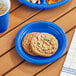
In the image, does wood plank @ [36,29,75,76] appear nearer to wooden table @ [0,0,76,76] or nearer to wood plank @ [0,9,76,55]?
wooden table @ [0,0,76,76]

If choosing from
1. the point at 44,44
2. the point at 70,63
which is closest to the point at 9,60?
the point at 44,44

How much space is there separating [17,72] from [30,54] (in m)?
0.12

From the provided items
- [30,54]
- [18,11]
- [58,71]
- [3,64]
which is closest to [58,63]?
[58,71]

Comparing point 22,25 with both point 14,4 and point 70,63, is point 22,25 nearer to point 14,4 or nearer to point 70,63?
point 14,4

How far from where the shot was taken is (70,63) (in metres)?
1.20

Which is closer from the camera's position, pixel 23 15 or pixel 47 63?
pixel 47 63

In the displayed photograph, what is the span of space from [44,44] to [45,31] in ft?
0.43

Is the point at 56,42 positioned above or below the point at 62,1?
below

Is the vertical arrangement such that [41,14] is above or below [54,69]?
above

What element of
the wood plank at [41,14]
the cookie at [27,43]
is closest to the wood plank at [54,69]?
the cookie at [27,43]

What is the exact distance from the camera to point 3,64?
3.91ft

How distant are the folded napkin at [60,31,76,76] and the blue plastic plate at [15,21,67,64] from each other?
5cm

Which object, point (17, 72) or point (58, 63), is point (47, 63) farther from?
point (17, 72)

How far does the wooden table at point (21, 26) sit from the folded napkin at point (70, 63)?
21mm
